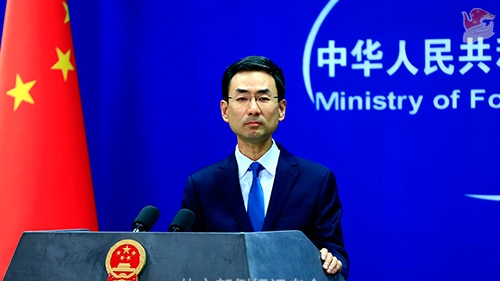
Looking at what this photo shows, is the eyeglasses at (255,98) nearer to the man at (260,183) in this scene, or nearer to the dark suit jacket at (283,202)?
the man at (260,183)

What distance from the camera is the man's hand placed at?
5.71 ft

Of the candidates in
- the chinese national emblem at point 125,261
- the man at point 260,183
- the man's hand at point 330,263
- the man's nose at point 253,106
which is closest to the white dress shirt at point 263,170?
the man at point 260,183

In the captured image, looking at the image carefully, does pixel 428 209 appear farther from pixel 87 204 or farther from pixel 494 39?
pixel 87 204

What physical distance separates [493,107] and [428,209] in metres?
0.50

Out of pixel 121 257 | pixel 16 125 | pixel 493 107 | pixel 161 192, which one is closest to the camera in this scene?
pixel 121 257

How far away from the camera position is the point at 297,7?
11.0ft

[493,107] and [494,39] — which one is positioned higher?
[494,39]

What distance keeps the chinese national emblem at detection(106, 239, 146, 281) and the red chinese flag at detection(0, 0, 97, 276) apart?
57.9 inches

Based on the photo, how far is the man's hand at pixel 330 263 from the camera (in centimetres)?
174

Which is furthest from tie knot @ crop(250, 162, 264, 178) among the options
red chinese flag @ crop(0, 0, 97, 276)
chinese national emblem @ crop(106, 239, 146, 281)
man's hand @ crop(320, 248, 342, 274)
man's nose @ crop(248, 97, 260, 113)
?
red chinese flag @ crop(0, 0, 97, 276)

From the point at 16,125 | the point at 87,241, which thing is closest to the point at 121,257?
the point at 87,241

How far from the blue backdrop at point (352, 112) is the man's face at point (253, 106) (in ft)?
3.75

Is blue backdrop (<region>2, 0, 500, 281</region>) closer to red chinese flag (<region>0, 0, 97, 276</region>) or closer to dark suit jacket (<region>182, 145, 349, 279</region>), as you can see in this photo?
red chinese flag (<region>0, 0, 97, 276</region>)

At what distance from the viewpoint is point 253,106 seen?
7.04 feet
